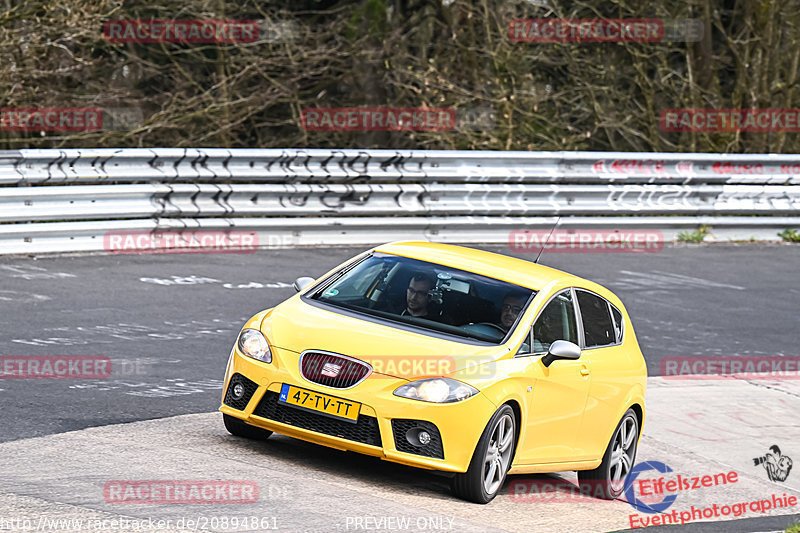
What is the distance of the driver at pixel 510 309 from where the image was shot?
7898mm

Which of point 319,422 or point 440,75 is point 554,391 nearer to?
point 319,422

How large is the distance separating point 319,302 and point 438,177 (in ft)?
34.5

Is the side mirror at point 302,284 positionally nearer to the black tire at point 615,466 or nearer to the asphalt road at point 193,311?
the asphalt road at point 193,311

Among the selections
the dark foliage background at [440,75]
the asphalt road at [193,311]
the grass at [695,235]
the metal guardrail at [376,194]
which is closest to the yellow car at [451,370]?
the asphalt road at [193,311]

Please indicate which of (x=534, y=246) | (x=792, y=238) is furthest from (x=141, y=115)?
(x=792, y=238)

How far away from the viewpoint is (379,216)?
18.8m

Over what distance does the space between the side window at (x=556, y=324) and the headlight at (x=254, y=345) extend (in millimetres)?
1634

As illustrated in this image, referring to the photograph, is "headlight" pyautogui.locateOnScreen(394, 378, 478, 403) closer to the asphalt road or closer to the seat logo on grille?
the seat logo on grille

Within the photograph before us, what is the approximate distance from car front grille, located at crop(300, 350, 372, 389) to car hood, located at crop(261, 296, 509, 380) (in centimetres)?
4

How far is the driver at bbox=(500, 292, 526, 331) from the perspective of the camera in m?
7.90

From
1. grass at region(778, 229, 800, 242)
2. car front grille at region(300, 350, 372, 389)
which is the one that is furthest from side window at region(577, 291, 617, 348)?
grass at region(778, 229, 800, 242)

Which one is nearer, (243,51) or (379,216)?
(379,216)

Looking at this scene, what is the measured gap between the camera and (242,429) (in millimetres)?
7910

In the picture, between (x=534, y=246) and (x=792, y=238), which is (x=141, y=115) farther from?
(x=792, y=238)
